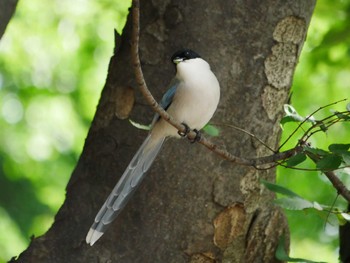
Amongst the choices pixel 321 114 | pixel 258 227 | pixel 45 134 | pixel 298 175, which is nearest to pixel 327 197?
pixel 298 175

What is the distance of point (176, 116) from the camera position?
314 cm

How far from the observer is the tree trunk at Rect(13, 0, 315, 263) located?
3400 mm

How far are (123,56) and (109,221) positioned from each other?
91 cm

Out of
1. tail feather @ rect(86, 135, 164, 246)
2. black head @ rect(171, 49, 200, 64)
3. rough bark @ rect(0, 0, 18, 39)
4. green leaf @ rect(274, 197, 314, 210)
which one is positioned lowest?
tail feather @ rect(86, 135, 164, 246)

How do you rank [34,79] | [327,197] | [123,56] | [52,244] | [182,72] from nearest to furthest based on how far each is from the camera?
[182,72] < [52,244] < [123,56] < [327,197] < [34,79]

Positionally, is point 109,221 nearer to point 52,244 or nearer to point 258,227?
point 52,244

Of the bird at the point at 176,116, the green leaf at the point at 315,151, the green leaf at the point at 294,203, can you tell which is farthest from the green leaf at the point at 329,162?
the bird at the point at 176,116

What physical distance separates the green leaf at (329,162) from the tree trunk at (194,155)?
→ 31.5 inches

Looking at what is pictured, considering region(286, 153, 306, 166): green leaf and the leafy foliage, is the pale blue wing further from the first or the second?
the leafy foliage

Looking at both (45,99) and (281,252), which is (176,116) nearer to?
(281,252)

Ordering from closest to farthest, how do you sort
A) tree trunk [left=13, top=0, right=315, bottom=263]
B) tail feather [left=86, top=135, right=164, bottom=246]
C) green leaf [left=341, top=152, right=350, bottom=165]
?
green leaf [left=341, top=152, right=350, bottom=165] < tail feather [left=86, top=135, right=164, bottom=246] < tree trunk [left=13, top=0, right=315, bottom=263]

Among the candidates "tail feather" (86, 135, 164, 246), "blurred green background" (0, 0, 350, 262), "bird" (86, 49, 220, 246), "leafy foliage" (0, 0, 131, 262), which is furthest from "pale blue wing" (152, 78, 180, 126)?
"leafy foliage" (0, 0, 131, 262)

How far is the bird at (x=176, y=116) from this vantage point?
10.0 feet

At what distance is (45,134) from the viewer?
24.4 ft
